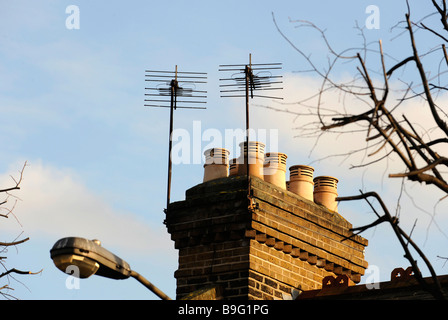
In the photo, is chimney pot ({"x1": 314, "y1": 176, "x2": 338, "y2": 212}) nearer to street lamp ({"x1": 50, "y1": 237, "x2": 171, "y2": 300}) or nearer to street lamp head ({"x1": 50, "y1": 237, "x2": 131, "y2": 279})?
street lamp ({"x1": 50, "y1": 237, "x2": 171, "y2": 300})

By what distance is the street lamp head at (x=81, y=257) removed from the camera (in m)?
8.58

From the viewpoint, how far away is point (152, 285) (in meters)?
9.11

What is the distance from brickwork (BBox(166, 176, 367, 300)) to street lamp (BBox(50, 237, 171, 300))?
3.92 m

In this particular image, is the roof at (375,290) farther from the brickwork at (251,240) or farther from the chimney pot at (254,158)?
the chimney pot at (254,158)

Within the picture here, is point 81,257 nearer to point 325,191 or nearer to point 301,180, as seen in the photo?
point 301,180

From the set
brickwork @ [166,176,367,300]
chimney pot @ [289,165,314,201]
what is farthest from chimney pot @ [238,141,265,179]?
chimney pot @ [289,165,314,201]

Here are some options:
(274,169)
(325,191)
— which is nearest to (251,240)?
(274,169)

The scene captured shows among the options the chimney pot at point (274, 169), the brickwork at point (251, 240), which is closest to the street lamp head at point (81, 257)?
the brickwork at point (251, 240)

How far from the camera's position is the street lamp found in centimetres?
859

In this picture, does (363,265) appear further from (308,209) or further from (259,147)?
(259,147)

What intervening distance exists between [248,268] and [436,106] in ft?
18.1

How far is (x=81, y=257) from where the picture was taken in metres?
8.61
